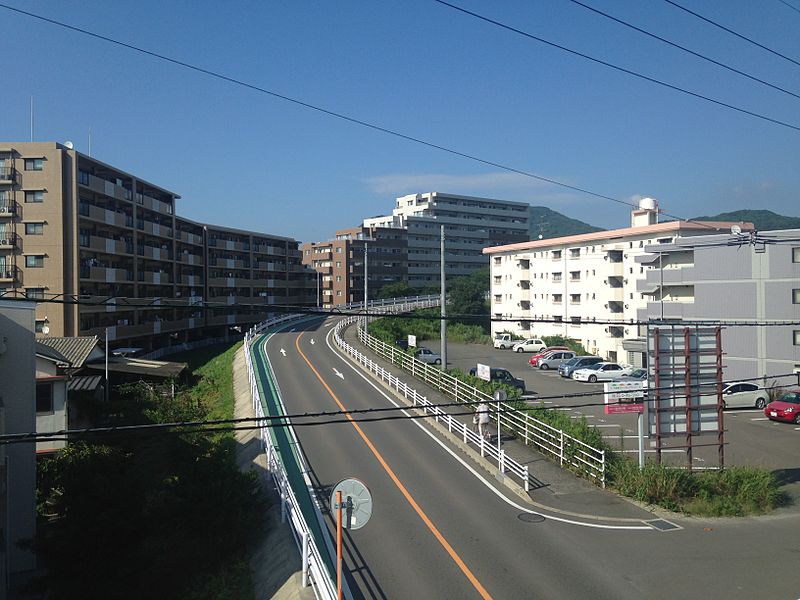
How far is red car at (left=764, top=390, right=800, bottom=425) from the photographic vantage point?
23.4m

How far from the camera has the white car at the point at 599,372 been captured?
33094mm

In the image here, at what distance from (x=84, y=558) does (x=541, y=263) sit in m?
48.3

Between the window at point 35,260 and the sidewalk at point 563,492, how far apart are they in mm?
31685

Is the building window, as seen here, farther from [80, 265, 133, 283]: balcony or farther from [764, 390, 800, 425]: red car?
[764, 390, 800, 425]: red car

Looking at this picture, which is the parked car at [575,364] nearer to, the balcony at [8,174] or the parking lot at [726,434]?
the parking lot at [726,434]

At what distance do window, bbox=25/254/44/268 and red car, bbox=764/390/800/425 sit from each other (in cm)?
3992

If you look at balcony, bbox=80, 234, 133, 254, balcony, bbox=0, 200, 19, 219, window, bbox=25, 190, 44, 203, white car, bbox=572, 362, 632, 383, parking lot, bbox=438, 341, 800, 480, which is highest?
window, bbox=25, 190, 44, 203

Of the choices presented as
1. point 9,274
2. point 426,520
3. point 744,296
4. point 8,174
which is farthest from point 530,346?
point 8,174

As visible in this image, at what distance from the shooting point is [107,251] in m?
41.9

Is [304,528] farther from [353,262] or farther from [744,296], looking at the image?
[353,262]

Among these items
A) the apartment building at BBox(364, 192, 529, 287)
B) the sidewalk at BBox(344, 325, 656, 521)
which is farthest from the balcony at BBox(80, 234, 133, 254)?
the apartment building at BBox(364, 192, 529, 287)


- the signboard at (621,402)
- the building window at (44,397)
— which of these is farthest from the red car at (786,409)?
the building window at (44,397)

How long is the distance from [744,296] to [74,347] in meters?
32.8

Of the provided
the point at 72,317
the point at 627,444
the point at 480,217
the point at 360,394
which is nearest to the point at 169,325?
the point at 72,317
